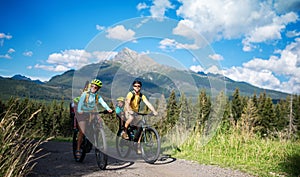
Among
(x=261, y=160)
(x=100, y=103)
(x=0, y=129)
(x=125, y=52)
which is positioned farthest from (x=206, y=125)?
(x=0, y=129)

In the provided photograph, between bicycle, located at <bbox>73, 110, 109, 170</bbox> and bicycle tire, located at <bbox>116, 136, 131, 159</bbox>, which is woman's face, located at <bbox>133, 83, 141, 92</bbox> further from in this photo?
bicycle tire, located at <bbox>116, 136, 131, 159</bbox>

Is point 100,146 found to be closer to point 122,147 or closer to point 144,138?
point 144,138

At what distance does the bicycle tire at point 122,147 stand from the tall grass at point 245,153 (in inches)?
63.0

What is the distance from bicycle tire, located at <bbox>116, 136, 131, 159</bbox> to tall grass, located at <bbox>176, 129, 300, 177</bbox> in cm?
160

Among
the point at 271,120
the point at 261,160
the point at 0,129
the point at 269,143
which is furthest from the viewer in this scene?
the point at 271,120

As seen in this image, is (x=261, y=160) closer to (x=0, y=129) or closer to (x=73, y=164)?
(x=73, y=164)

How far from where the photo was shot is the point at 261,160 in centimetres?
746

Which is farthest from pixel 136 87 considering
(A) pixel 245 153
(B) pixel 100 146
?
(A) pixel 245 153

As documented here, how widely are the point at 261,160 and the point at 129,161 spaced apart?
3.47 meters

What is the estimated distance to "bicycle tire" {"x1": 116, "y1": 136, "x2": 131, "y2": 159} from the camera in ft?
25.3

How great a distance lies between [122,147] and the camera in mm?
7914

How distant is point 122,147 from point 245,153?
3.48 m

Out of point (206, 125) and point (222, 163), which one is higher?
point (206, 125)

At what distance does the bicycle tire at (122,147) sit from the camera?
771 centimetres
